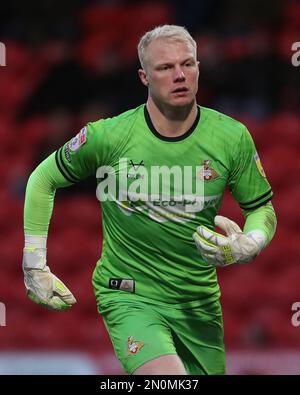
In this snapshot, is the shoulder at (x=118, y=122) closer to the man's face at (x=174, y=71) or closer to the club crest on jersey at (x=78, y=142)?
the club crest on jersey at (x=78, y=142)

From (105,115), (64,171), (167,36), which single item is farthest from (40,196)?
(105,115)

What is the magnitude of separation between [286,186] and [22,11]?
354 centimetres

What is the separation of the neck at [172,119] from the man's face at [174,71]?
2.9 inches

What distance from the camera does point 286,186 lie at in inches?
404

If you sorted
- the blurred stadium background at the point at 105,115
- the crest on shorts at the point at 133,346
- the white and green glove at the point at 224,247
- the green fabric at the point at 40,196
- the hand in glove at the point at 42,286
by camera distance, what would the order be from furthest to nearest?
the blurred stadium background at the point at 105,115
the green fabric at the point at 40,196
the hand in glove at the point at 42,286
the crest on shorts at the point at 133,346
the white and green glove at the point at 224,247

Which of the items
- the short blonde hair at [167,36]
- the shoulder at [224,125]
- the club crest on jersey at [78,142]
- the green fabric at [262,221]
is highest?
the short blonde hair at [167,36]

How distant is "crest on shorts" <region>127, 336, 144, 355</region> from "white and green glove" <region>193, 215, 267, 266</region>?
20.8 inches

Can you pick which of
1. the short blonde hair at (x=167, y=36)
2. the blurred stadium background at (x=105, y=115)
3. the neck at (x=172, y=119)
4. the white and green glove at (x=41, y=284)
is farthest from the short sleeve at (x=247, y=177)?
the blurred stadium background at (x=105, y=115)

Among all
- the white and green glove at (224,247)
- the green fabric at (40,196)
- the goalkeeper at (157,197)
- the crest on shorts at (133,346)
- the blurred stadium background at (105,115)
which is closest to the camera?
the white and green glove at (224,247)

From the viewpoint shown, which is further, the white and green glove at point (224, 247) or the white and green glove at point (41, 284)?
the white and green glove at point (41, 284)

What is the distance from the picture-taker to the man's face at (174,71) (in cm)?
534

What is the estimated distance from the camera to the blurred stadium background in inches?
370

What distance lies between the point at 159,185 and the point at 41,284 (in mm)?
786

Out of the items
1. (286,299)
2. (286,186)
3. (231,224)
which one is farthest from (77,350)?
(231,224)
